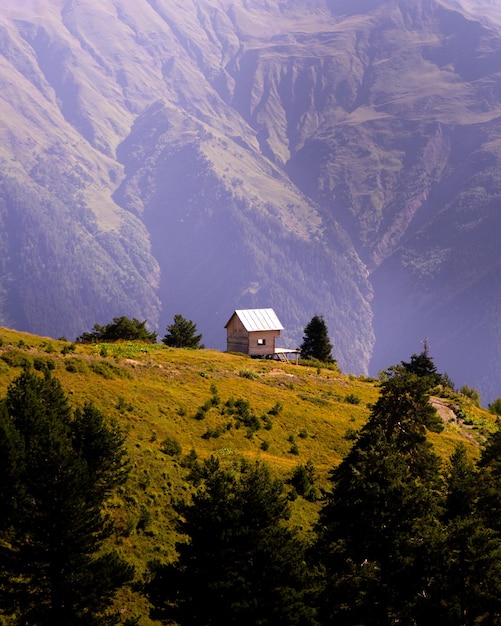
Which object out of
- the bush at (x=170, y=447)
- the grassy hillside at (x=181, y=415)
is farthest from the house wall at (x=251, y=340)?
the bush at (x=170, y=447)

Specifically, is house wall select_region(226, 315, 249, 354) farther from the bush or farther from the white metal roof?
the bush

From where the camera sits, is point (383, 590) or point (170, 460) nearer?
point (383, 590)

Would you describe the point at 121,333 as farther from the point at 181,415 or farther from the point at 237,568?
the point at 237,568

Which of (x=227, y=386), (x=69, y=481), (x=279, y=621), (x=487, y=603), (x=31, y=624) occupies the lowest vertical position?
(x=31, y=624)

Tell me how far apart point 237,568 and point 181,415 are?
22.3 metres

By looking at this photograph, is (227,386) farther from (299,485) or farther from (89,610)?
(89,610)

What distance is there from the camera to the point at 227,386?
52594mm

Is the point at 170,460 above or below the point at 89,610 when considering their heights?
above

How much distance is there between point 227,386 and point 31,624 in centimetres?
3139

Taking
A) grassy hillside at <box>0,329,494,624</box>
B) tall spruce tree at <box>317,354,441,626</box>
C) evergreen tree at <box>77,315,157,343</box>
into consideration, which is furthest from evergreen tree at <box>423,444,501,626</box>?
evergreen tree at <box>77,315,157,343</box>

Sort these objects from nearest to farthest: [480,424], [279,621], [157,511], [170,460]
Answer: [279,621] < [157,511] < [170,460] < [480,424]

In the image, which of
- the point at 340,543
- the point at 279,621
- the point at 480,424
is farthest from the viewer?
the point at 480,424

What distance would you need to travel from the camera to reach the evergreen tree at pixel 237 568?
20922 mm

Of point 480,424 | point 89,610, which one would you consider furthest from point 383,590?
point 480,424
